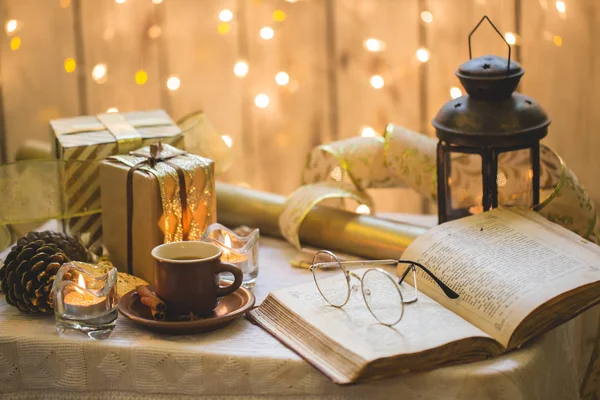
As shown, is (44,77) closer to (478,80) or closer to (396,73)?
(396,73)

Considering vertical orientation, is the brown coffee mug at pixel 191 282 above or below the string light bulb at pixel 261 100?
below

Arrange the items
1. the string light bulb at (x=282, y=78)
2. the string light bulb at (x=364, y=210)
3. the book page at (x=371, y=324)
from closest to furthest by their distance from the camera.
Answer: the book page at (x=371, y=324)
the string light bulb at (x=364, y=210)
the string light bulb at (x=282, y=78)

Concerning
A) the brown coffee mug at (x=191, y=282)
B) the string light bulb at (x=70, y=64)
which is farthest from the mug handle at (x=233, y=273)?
the string light bulb at (x=70, y=64)

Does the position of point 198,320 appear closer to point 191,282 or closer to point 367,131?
point 191,282

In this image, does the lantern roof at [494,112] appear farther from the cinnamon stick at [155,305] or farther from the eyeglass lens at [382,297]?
the cinnamon stick at [155,305]

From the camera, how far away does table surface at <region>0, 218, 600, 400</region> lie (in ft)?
2.97

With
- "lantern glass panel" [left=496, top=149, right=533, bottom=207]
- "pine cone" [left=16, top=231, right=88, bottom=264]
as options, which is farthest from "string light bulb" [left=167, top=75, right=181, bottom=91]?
Result: "lantern glass panel" [left=496, top=149, right=533, bottom=207]

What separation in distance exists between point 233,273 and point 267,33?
2.49ft

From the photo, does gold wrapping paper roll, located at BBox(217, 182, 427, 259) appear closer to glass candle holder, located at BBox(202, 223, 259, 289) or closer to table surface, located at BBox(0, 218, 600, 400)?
glass candle holder, located at BBox(202, 223, 259, 289)

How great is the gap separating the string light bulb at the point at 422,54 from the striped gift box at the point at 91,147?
0.53m

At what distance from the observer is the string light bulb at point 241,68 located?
169 cm

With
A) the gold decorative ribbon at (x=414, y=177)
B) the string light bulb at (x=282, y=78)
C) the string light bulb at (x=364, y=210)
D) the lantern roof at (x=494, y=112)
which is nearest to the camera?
the lantern roof at (x=494, y=112)

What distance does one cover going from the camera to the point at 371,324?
0.96 metres

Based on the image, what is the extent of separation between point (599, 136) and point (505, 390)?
2.64 ft
